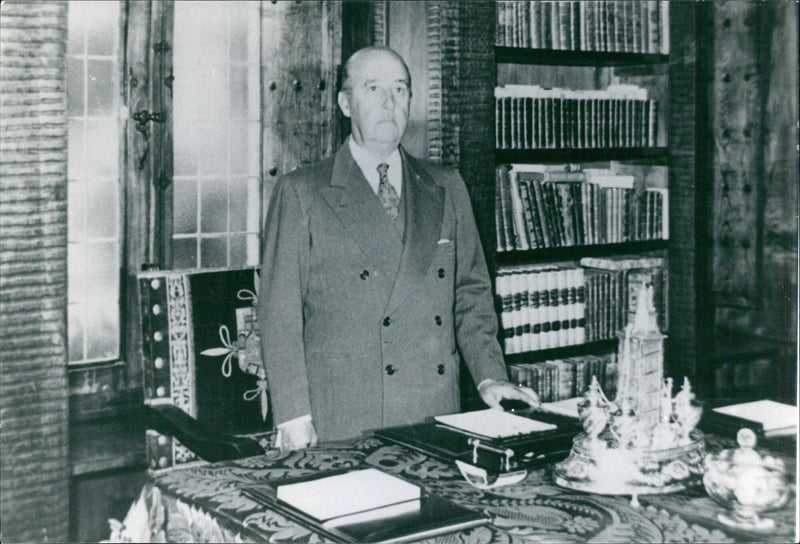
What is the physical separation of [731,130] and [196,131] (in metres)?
2.47

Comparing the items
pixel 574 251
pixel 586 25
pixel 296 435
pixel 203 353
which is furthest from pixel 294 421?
pixel 586 25

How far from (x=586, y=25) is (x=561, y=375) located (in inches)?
57.5

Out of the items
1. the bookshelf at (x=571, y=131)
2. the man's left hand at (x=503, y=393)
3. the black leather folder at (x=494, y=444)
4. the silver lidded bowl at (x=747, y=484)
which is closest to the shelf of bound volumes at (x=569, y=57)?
the bookshelf at (x=571, y=131)

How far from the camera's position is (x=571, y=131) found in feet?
13.0

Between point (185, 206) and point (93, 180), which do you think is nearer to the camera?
point (93, 180)

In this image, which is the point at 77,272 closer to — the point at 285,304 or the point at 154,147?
the point at 154,147

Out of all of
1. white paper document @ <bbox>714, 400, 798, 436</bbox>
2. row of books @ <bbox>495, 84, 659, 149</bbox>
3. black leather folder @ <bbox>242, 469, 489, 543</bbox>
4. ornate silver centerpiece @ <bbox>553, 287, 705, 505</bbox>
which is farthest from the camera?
row of books @ <bbox>495, 84, 659, 149</bbox>

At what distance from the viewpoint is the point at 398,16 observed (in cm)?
361

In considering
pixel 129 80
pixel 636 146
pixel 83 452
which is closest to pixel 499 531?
pixel 83 452

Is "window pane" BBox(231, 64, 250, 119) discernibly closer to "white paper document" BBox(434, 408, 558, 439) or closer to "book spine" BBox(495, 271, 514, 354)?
"book spine" BBox(495, 271, 514, 354)

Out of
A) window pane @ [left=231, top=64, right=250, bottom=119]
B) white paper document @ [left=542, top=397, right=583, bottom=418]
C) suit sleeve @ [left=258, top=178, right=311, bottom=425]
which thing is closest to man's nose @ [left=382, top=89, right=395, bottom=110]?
suit sleeve @ [left=258, top=178, right=311, bottom=425]

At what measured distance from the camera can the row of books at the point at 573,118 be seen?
12.4ft

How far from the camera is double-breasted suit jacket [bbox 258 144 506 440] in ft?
8.07

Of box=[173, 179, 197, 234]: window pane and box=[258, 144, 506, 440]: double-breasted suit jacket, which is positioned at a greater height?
box=[173, 179, 197, 234]: window pane
